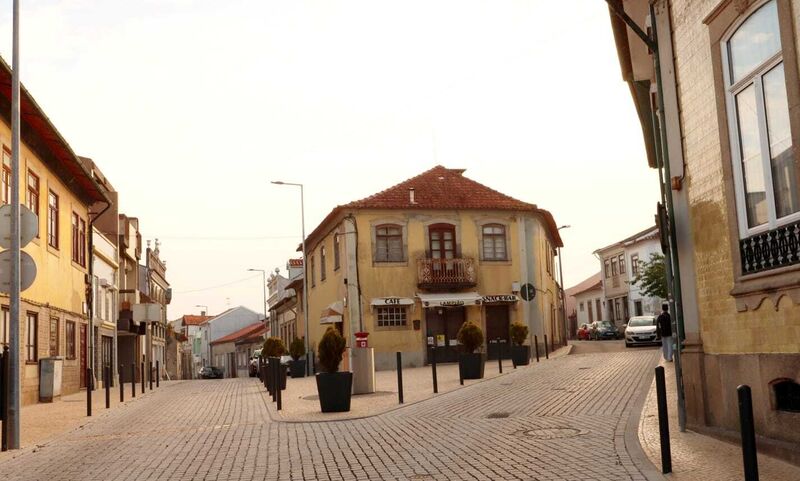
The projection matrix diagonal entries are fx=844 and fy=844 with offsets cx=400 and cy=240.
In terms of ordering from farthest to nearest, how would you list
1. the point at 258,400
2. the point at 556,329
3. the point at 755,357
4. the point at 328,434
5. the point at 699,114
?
the point at 556,329 < the point at 258,400 < the point at 328,434 < the point at 699,114 < the point at 755,357

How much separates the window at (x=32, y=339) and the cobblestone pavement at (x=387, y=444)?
553 cm

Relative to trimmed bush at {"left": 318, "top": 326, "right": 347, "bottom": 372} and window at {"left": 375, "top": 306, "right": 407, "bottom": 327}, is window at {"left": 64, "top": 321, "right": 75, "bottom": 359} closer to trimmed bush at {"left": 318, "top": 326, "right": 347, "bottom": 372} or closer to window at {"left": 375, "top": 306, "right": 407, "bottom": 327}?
window at {"left": 375, "top": 306, "right": 407, "bottom": 327}

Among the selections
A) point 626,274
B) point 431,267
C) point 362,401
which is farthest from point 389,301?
point 626,274

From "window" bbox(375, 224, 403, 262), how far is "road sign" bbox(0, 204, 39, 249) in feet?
79.9

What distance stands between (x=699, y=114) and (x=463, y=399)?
7886 mm

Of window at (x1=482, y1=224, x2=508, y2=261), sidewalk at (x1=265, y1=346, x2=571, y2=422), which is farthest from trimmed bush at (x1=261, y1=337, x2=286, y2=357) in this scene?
window at (x1=482, y1=224, x2=508, y2=261)

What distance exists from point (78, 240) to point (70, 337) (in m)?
3.47

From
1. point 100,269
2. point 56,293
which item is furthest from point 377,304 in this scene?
point 56,293

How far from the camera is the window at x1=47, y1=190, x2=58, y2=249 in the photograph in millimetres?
23500

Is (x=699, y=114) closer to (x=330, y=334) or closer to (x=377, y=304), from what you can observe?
(x=330, y=334)

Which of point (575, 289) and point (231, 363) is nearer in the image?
point (575, 289)

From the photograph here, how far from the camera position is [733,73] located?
28.9 ft

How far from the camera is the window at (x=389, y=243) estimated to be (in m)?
35.9

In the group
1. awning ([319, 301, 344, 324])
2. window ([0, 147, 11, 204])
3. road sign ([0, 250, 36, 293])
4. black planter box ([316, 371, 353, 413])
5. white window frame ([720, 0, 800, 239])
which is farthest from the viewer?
awning ([319, 301, 344, 324])
